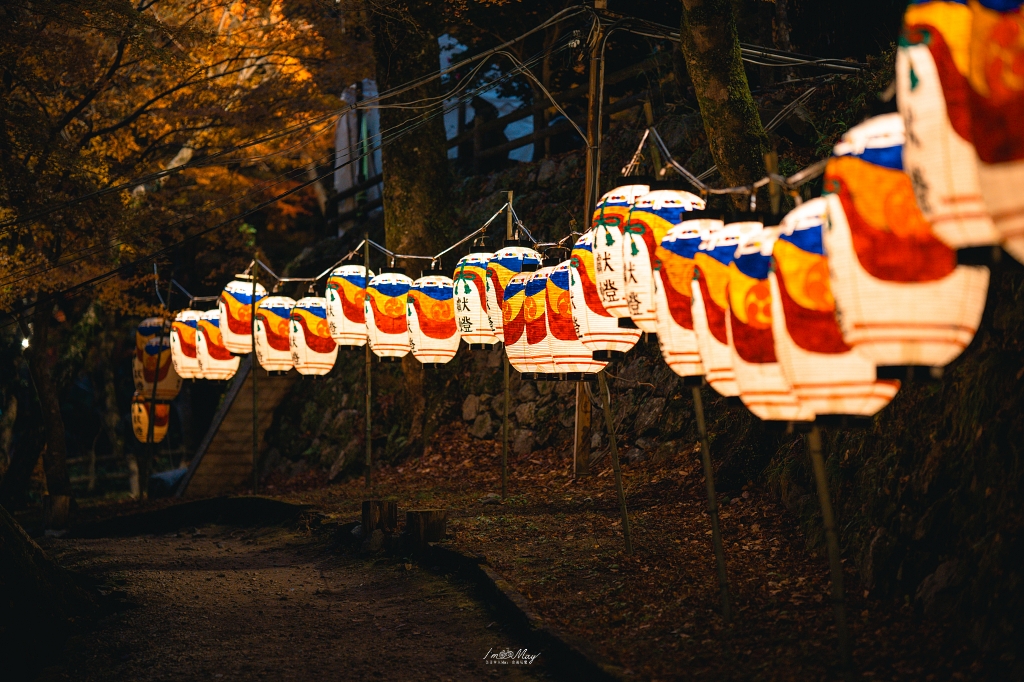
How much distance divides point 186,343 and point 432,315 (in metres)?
6.89

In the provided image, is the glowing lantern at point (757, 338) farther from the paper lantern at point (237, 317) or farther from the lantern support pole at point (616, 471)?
the paper lantern at point (237, 317)

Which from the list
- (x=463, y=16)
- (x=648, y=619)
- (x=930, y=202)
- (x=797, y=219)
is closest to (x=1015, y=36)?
(x=930, y=202)

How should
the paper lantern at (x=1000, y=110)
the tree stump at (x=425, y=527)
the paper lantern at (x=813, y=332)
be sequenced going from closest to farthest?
the paper lantern at (x=1000, y=110) → the paper lantern at (x=813, y=332) → the tree stump at (x=425, y=527)

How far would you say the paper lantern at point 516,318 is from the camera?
1001 centimetres

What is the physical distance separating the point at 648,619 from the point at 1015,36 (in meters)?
5.49

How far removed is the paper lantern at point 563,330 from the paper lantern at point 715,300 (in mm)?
3551

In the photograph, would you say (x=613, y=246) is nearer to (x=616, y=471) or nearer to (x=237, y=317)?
(x=616, y=471)

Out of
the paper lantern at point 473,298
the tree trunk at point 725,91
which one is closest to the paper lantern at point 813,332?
the tree trunk at point 725,91

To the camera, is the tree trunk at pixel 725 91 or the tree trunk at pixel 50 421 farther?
the tree trunk at pixel 50 421

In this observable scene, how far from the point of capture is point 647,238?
7.20 m

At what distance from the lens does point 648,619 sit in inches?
292

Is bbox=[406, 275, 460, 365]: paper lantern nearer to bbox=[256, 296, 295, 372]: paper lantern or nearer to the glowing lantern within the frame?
bbox=[256, 296, 295, 372]: paper lantern

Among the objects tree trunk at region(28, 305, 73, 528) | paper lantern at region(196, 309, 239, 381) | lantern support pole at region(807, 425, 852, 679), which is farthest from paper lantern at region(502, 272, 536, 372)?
tree trunk at region(28, 305, 73, 528)

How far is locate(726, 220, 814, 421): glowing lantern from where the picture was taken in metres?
5.08
